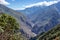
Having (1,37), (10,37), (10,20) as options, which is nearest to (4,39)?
(1,37)

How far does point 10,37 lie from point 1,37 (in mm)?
2944

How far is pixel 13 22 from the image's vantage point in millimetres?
55844

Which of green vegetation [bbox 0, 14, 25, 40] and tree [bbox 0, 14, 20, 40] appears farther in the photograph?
green vegetation [bbox 0, 14, 25, 40]

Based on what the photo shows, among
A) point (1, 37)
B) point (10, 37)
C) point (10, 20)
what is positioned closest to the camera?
point (1, 37)

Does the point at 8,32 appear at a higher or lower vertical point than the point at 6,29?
lower

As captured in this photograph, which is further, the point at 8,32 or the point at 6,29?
the point at 6,29

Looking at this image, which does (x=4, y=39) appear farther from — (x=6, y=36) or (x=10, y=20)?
(x=10, y=20)

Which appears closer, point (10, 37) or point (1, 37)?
point (1, 37)

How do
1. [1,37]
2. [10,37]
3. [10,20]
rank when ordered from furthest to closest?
[10,20] < [10,37] < [1,37]

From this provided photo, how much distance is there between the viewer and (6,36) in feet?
72.3

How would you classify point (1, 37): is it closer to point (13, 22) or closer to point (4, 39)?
point (4, 39)

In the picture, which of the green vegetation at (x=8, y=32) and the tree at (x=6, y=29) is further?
the green vegetation at (x=8, y=32)

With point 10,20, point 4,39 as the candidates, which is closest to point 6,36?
point 4,39

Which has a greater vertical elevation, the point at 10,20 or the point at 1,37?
the point at 10,20
